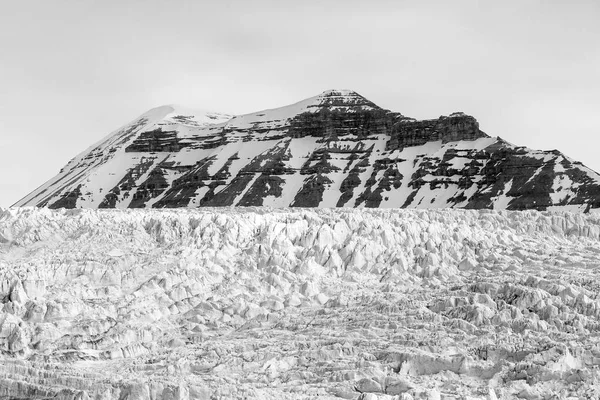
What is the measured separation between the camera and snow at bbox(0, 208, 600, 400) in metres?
46.7

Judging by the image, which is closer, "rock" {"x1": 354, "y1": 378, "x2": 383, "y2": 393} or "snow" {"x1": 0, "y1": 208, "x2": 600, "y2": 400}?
"rock" {"x1": 354, "y1": 378, "x2": 383, "y2": 393}

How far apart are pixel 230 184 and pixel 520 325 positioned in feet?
485

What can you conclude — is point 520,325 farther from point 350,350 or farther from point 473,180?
point 473,180

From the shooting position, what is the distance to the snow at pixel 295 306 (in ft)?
153

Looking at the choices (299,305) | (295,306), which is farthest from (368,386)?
(299,305)

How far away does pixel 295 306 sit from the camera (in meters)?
61.2

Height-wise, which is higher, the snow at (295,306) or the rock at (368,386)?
the snow at (295,306)

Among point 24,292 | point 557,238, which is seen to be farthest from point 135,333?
point 557,238

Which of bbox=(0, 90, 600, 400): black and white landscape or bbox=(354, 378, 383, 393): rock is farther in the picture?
bbox=(0, 90, 600, 400): black and white landscape

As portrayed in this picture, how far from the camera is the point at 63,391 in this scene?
45594mm

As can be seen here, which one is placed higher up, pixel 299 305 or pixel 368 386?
pixel 299 305

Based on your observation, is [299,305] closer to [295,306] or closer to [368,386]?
[295,306]

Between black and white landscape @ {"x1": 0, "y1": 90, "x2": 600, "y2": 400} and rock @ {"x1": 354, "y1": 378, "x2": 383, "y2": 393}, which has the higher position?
black and white landscape @ {"x1": 0, "y1": 90, "x2": 600, "y2": 400}

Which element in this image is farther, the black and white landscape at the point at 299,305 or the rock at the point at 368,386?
the black and white landscape at the point at 299,305
